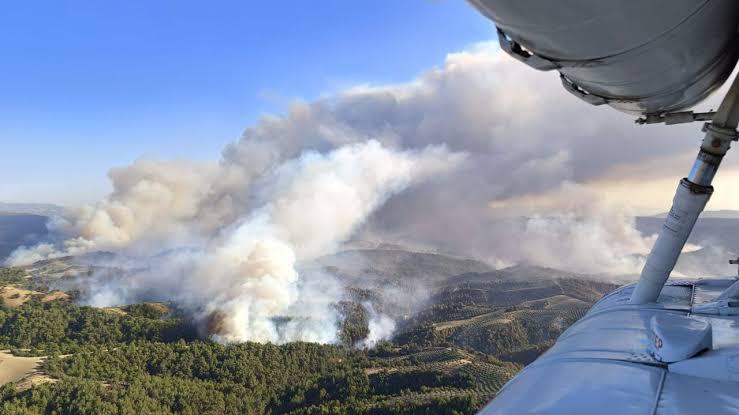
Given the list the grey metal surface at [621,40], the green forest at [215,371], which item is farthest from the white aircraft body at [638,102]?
the green forest at [215,371]

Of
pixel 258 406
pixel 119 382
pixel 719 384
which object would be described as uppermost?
pixel 719 384

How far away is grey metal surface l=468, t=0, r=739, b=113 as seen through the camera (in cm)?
356

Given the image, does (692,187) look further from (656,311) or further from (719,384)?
(719,384)

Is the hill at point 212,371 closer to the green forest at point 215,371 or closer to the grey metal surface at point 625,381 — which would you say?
the green forest at point 215,371

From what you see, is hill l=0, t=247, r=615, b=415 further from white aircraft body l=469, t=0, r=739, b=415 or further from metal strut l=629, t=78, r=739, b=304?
white aircraft body l=469, t=0, r=739, b=415

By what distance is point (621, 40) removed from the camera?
406 centimetres

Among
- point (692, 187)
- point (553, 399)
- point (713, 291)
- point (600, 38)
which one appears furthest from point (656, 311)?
point (600, 38)

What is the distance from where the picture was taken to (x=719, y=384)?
5137 mm

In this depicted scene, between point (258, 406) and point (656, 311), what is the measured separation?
105m

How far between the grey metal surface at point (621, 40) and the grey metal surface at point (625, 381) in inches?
137

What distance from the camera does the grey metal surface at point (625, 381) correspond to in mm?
4570

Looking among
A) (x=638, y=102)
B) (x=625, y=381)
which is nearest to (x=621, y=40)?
(x=638, y=102)

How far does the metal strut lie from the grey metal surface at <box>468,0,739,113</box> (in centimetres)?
273

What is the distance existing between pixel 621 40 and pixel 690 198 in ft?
23.4
